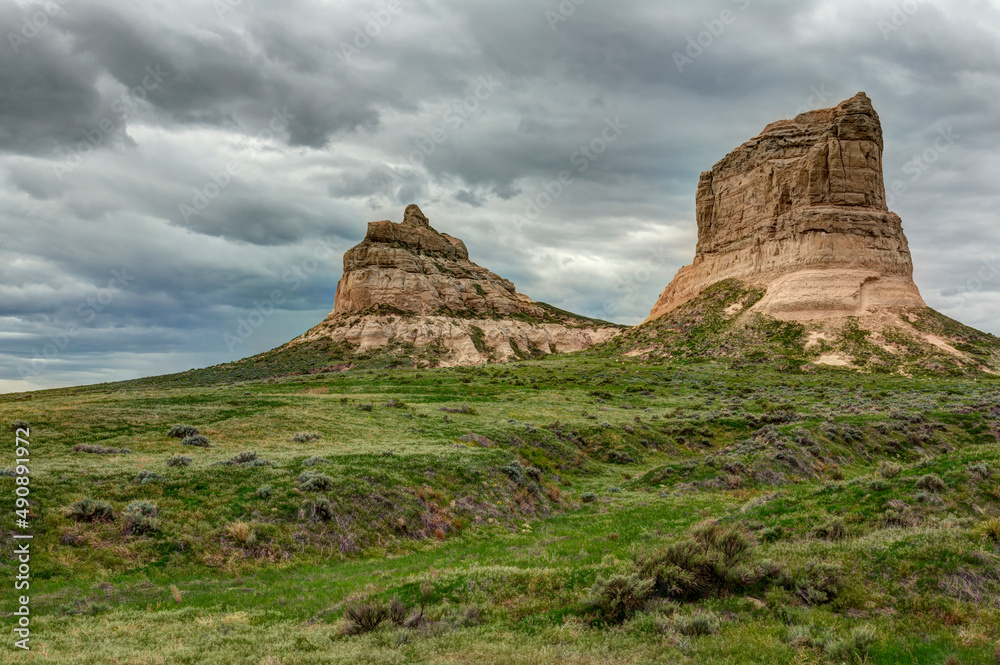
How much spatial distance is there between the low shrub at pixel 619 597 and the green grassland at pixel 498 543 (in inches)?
1.5

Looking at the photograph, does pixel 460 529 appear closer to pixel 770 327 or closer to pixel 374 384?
pixel 374 384

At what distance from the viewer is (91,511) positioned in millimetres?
14609

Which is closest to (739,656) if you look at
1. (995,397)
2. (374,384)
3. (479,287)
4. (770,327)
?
(995,397)

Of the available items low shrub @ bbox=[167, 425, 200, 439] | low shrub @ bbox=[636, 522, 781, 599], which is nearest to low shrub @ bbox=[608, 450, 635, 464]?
low shrub @ bbox=[636, 522, 781, 599]

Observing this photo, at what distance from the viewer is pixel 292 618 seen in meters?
10.6

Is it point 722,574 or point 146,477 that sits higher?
point 146,477

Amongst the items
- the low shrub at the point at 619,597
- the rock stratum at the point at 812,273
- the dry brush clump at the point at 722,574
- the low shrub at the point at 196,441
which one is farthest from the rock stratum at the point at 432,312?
the low shrub at the point at 619,597

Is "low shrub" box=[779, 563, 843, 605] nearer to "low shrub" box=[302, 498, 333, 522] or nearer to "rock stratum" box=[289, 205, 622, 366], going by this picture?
"low shrub" box=[302, 498, 333, 522]

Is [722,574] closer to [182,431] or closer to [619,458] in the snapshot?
[619,458]

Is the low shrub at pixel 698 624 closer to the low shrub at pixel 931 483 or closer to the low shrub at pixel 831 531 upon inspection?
the low shrub at pixel 831 531

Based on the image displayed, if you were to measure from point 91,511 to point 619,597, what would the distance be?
593 inches

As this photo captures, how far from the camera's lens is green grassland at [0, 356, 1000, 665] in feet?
27.7

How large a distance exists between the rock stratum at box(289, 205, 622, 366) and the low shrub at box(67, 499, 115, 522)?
8463 centimetres

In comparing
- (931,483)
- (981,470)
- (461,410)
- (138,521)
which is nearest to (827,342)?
(461,410)
